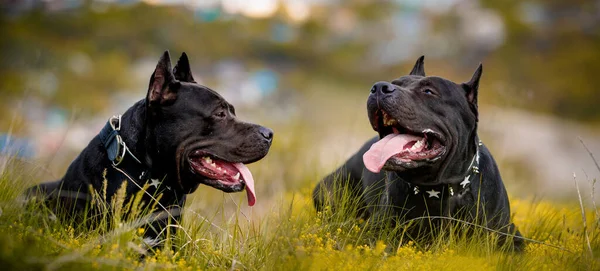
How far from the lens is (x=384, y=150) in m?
3.71

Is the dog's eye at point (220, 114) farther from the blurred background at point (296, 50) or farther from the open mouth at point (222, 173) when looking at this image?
the blurred background at point (296, 50)

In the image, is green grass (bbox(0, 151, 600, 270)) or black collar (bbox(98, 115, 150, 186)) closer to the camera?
green grass (bbox(0, 151, 600, 270))

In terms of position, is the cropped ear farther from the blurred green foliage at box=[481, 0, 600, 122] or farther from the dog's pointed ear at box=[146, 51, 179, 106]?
the blurred green foliage at box=[481, 0, 600, 122]

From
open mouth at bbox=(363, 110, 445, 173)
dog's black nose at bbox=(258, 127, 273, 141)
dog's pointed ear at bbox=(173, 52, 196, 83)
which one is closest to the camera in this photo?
open mouth at bbox=(363, 110, 445, 173)

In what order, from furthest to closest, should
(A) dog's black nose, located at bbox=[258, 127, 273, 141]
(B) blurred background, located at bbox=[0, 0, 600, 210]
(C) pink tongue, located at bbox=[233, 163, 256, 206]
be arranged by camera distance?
(B) blurred background, located at bbox=[0, 0, 600, 210], (A) dog's black nose, located at bbox=[258, 127, 273, 141], (C) pink tongue, located at bbox=[233, 163, 256, 206]

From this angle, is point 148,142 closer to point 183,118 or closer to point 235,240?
point 183,118

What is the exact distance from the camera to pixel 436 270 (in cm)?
313

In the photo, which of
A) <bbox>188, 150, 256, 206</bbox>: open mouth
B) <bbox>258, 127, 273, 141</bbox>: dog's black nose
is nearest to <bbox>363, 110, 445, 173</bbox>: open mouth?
<bbox>258, 127, 273, 141</bbox>: dog's black nose

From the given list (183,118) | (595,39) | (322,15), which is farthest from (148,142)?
(595,39)

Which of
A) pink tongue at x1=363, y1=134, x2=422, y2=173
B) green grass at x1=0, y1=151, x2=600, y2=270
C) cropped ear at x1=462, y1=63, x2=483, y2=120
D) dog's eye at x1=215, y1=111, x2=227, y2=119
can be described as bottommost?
green grass at x1=0, y1=151, x2=600, y2=270

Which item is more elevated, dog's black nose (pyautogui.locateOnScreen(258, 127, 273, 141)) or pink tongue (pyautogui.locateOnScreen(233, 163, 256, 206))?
dog's black nose (pyautogui.locateOnScreen(258, 127, 273, 141))

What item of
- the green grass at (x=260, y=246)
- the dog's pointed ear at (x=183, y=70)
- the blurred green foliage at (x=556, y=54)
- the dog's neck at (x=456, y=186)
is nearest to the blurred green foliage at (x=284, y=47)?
the blurred green foliage at (x=556, y=54)

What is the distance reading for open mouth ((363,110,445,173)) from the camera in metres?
3.64

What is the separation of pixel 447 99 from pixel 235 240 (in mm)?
1648
